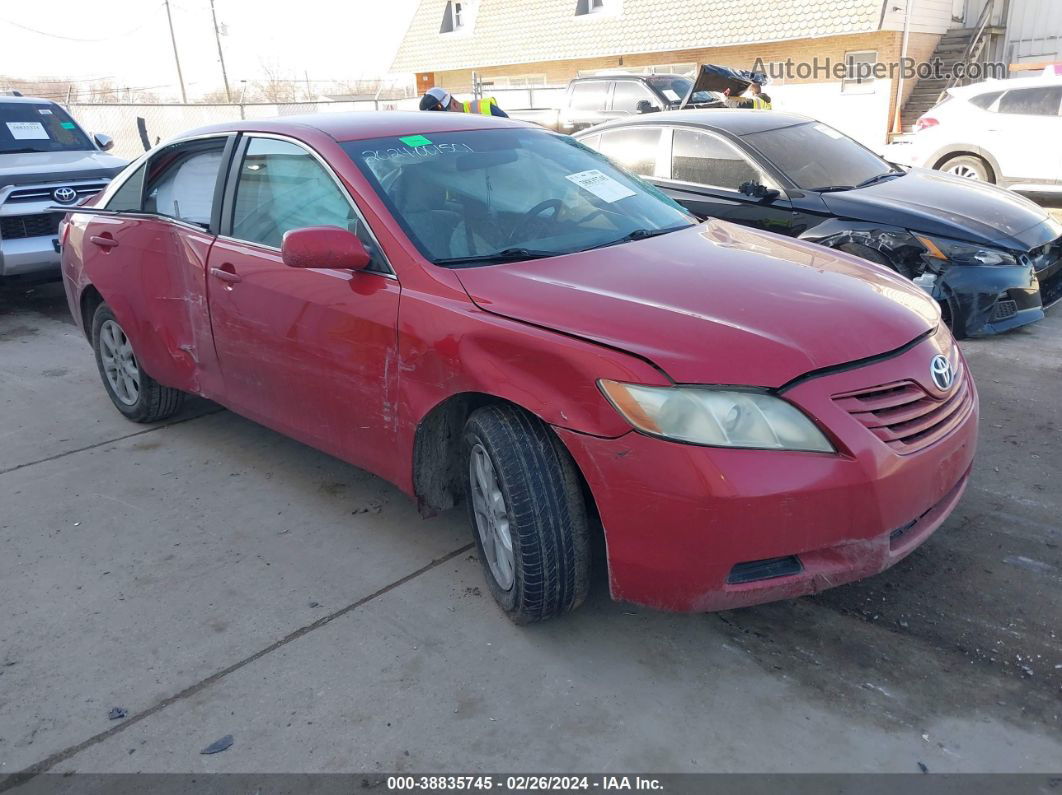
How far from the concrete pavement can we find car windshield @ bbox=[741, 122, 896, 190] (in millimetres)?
2882

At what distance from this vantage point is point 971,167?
11164 millimetres

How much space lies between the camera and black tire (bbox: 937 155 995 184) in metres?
11.1

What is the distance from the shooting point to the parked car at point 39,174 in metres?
7.89

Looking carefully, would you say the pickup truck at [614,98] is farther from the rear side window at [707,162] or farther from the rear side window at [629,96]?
the rear side window at [707,162]

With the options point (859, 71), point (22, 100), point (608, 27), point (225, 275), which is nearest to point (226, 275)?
point (225, 275)

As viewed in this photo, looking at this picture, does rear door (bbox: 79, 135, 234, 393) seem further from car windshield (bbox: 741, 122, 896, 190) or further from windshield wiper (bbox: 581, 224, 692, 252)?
car windshield (bbox: 741, 122, 896, 190)

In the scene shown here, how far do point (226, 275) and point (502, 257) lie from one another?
4.70 feet

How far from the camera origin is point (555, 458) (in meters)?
2.81

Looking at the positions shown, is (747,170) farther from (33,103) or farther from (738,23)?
(738,23)

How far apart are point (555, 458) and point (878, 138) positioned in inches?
761

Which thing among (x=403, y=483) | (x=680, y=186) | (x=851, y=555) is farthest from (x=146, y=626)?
(x=680, y=186)

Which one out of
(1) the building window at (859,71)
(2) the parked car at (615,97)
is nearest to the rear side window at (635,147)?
(2) the parked car at (615,97)

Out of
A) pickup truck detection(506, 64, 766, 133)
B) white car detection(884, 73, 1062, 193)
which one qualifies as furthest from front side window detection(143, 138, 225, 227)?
white car detection(884, 73, 1062, 193)

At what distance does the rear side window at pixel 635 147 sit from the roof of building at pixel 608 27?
47.7ft
